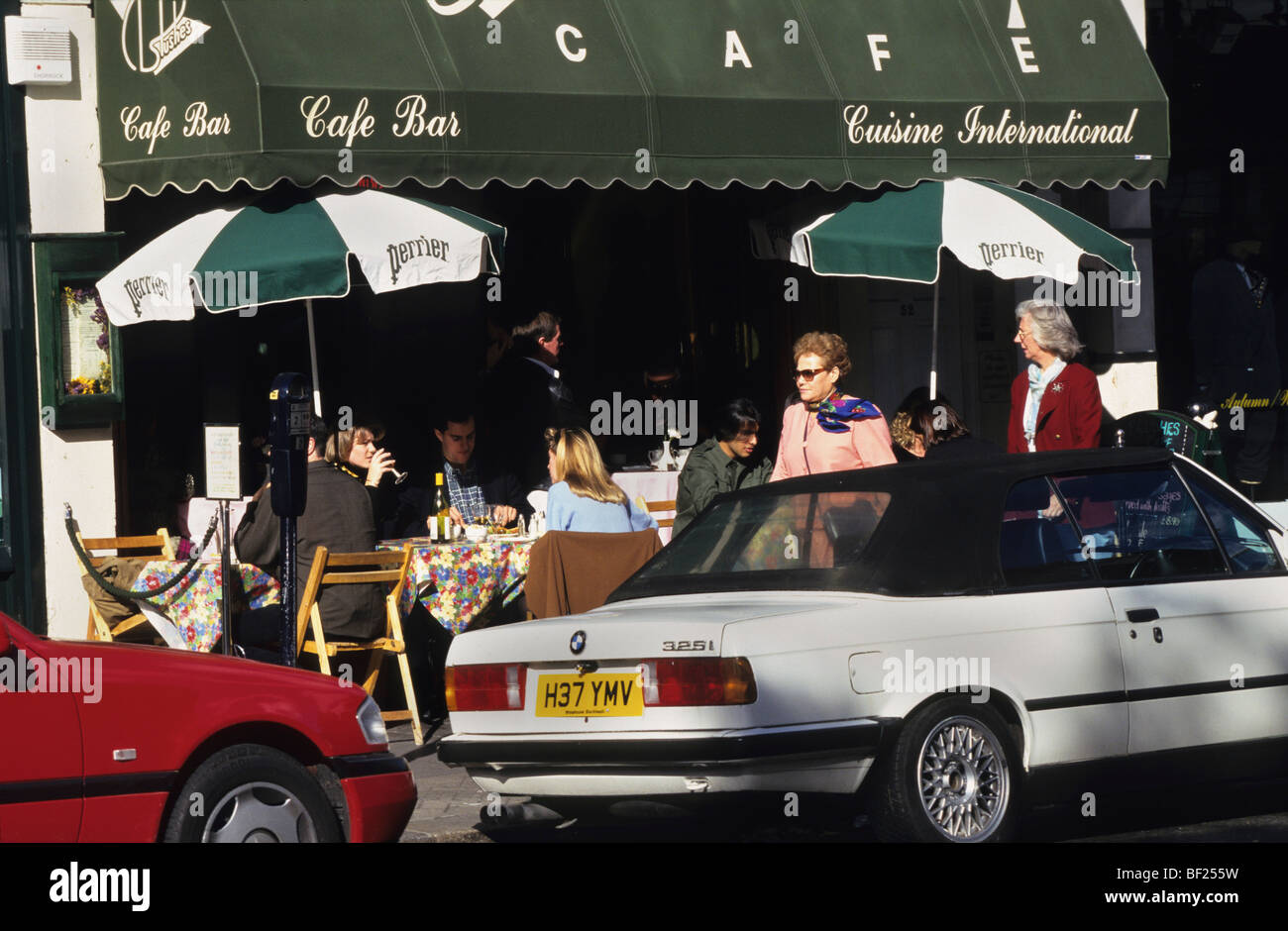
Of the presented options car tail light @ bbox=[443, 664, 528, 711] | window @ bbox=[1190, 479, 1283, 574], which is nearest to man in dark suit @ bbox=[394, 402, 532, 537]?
car tail light @ bbox=[443, 664, 528, 711]

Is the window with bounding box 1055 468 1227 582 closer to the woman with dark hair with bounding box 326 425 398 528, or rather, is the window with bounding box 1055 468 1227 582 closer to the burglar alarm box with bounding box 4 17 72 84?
the woman with dark hair with bounding box 326 425 398 528

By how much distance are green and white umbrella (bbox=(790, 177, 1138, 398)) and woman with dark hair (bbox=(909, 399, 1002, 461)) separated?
1655 millimetres

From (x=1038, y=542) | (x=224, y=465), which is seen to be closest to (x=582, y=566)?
(x=224, y=465)

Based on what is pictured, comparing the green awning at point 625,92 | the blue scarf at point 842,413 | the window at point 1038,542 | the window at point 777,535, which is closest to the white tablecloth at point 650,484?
the green awning at point 625,92

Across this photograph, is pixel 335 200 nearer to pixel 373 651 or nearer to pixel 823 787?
pixel 373 651

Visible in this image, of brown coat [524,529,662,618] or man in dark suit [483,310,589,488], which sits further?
man in dark suit [483,310,589,488]

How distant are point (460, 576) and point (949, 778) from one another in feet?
15.0

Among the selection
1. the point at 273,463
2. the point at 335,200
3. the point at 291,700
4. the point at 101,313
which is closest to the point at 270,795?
the point at 291,700

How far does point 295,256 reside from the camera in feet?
34.6

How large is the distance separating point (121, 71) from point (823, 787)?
7.41 meters

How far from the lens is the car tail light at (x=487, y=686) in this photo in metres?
7.07

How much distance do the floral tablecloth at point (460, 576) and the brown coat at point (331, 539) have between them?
0.28 meters

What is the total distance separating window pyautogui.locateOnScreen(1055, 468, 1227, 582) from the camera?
7.43 m

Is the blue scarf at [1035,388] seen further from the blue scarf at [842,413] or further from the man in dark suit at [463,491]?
the man in dark suit at [463,491]
